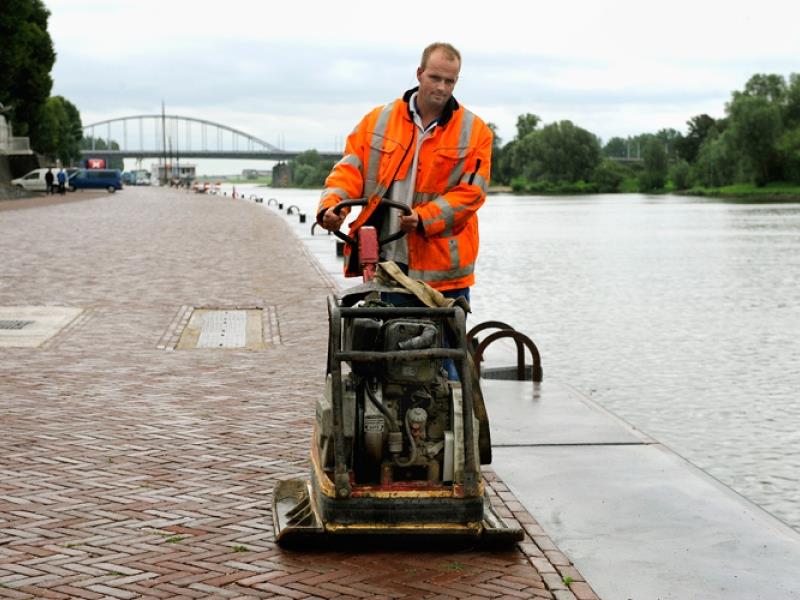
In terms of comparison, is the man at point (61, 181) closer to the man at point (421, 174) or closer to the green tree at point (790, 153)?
the green tree at point (790, 153)

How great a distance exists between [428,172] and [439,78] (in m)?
0.43

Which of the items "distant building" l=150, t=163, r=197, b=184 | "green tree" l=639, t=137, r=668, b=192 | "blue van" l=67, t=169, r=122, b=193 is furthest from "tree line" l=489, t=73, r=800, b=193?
"blue van" l=67, t=169, r=122, b=193

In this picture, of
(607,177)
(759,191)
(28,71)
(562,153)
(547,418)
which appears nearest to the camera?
(547,418)

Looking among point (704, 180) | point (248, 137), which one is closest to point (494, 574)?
point (704, 180)

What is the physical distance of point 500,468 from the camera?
6.70m

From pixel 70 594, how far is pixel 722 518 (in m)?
2.87

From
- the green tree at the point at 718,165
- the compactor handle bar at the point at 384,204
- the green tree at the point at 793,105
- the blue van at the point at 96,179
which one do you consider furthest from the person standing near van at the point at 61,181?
the green tree at the point at 793,105

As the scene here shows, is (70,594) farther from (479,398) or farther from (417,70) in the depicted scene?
(417,70)

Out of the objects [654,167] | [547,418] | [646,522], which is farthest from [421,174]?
[654,167]

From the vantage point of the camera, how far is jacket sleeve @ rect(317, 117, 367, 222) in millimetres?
5520

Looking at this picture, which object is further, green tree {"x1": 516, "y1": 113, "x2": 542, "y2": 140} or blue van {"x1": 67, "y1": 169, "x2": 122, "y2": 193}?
green tree {"x1": 516, "y1": 113, "x2": 542, "y2": 140}

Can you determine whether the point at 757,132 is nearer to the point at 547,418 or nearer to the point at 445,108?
the point at 547,418

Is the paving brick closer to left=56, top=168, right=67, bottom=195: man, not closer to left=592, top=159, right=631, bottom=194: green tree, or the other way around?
left=56, top=168, right=67, bottom=195: man

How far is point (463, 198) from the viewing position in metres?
5.55
